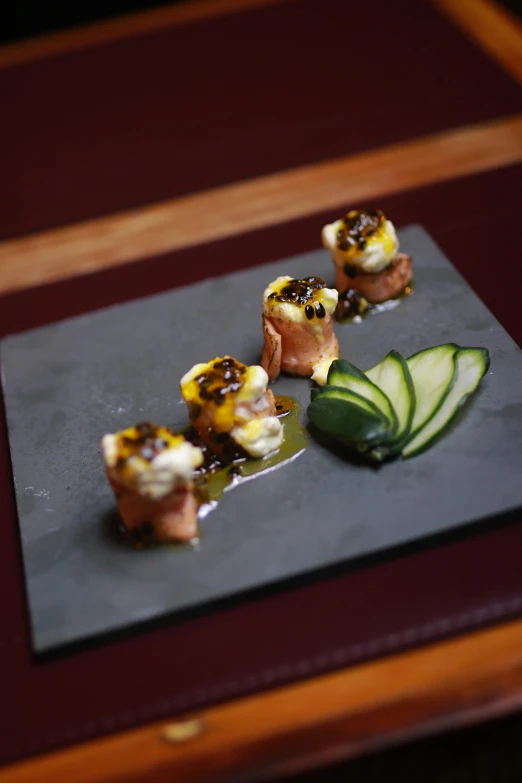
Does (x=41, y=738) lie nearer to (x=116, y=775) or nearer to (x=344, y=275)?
(x=116, y=775)

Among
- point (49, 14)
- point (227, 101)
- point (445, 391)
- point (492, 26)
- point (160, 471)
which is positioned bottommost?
point (49, 14)

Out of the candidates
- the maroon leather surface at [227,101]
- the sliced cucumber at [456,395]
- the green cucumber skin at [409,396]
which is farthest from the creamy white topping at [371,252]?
the maroon leather surface at [227,101]

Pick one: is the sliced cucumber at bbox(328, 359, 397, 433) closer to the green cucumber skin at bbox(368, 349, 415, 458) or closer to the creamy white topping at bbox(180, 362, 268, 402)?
the green cucumber skin at bbox(368, 349, 415, 458)

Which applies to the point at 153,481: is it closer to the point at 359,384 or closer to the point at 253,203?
the point at 359,384

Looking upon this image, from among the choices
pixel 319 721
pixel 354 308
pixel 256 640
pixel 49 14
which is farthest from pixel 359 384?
pixel 49 14

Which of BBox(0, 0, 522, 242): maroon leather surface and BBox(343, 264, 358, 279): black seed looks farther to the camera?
BBox(0, 0, 522, 242): maroon leather surface

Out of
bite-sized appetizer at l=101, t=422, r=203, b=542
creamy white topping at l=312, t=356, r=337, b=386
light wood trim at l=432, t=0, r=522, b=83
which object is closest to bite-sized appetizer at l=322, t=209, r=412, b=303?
creamy white topping at l=312, t=356, r=337, b=386
